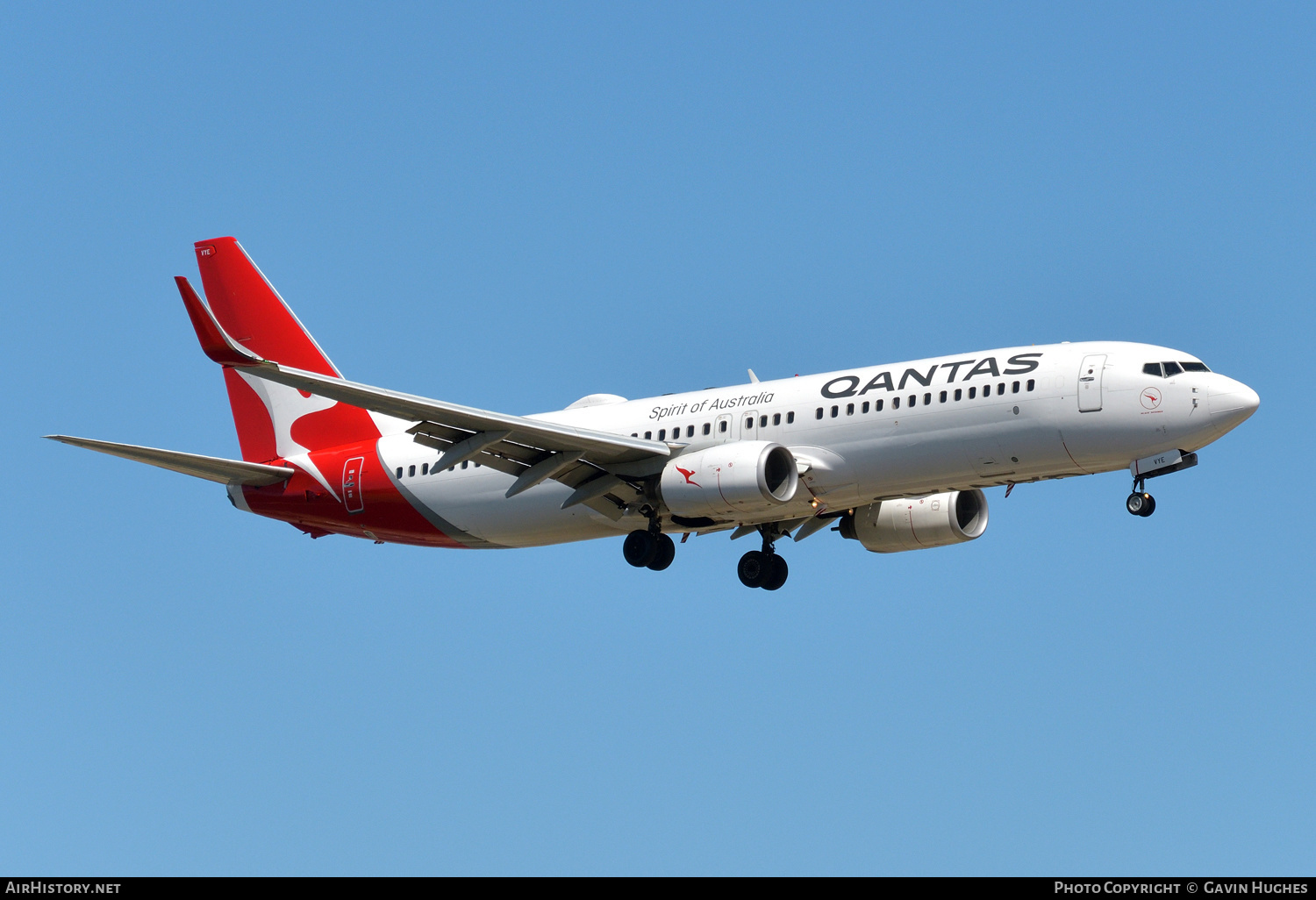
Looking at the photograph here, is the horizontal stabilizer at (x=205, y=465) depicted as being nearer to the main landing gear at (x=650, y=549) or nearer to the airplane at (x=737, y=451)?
the airplane at (x=737, y=451)

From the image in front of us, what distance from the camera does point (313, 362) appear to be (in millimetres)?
50094

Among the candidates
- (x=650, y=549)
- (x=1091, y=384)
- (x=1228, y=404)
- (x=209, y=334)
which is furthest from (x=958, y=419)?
(x=209, y=334)

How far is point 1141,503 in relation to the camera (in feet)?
124

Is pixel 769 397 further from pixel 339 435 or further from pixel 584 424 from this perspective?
pixel 339 435

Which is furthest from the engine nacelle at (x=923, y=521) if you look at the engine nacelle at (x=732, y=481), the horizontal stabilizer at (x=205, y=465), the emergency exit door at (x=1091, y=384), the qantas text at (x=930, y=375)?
the horizontal stabilizer at (x=205, y=465)

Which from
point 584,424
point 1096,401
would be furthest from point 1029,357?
point 584,424

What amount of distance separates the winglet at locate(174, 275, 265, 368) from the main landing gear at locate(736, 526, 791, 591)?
50.5ft

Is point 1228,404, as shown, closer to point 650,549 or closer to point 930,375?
point 930,375

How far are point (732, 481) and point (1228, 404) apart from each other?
11044mm

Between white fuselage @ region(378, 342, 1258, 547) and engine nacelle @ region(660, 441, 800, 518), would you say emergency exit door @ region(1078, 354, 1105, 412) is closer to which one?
white fuselage @ region(378, 342, 1258, 547)

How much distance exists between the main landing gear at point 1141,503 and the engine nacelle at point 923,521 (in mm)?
6631
